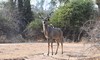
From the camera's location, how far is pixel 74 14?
35938 mm

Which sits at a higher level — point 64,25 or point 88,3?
point 88,3

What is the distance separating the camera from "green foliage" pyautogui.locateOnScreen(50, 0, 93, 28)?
35844 mm

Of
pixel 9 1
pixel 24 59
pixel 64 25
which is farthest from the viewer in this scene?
pixel 9 1

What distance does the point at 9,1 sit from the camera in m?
46.9

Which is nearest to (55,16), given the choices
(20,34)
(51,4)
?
(20,34)

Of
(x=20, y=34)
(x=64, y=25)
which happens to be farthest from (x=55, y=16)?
(x=20, y=34)

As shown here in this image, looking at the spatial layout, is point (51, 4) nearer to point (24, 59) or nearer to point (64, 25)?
point (64, 25)

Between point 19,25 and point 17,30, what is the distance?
5.90 ft

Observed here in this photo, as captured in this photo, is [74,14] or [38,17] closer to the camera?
[74,14]

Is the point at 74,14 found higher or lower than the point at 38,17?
higher

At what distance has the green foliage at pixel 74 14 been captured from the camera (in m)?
35.8

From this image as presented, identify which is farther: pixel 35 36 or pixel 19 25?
pixel 19 25

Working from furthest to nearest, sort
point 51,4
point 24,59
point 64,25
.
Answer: point 51,4
point 64,25
point 24,59

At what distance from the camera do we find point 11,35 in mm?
39344
